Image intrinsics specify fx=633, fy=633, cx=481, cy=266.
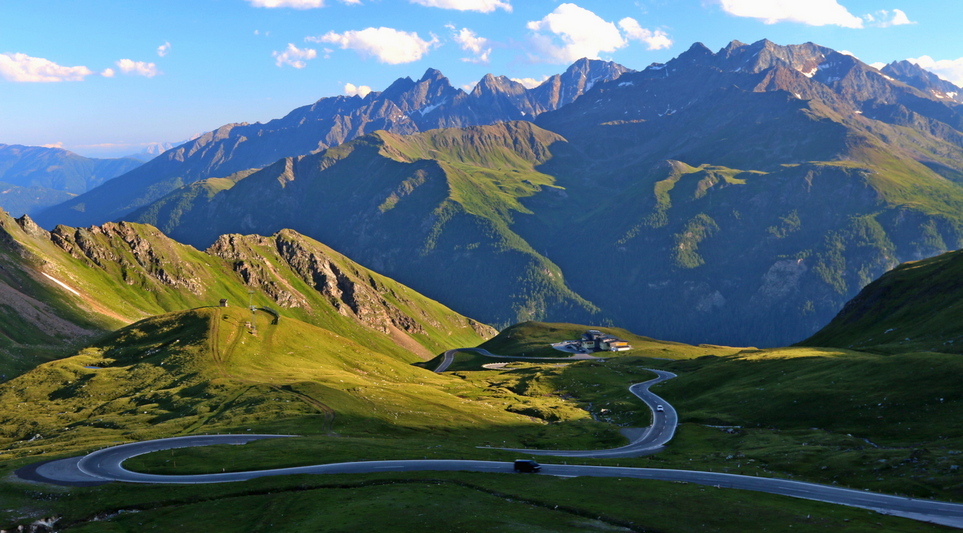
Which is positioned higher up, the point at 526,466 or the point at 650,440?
the point at 526,466

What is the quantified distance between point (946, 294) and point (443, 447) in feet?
545

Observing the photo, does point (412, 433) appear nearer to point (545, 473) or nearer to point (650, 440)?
point (545, 473)

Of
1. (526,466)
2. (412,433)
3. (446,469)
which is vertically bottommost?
(412,433)

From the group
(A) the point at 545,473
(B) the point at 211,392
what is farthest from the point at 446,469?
(B) the point at 211,392

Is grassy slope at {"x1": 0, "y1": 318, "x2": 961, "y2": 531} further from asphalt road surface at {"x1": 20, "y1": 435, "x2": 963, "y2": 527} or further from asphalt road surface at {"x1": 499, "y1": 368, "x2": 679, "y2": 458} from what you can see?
asphalt road surface at {"x1": 499, "y1": 368, "x2": 679, "y2": 458}

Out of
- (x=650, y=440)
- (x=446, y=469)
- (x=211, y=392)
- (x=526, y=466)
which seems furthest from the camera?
(x=211, y=392)

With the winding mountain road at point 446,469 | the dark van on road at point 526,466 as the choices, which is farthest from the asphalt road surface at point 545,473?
the dark van on road at point 526,466

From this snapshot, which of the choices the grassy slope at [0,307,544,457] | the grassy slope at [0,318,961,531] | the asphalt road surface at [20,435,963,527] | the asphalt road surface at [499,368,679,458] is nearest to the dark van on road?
the asphalt road surface at [20,435,963,527]

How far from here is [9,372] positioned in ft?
561

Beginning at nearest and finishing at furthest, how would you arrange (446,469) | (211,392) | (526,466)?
(446,469) → (526,466) → (211,392)

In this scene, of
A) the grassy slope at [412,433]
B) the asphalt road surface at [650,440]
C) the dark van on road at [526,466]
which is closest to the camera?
the grassy slope at [412,433]

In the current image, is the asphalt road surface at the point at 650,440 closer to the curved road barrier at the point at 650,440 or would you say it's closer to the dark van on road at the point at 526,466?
the curved road barrier at the point at 650,440

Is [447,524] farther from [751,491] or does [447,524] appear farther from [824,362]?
[824,362]

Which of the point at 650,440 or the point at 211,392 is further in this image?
the point at 211,392
